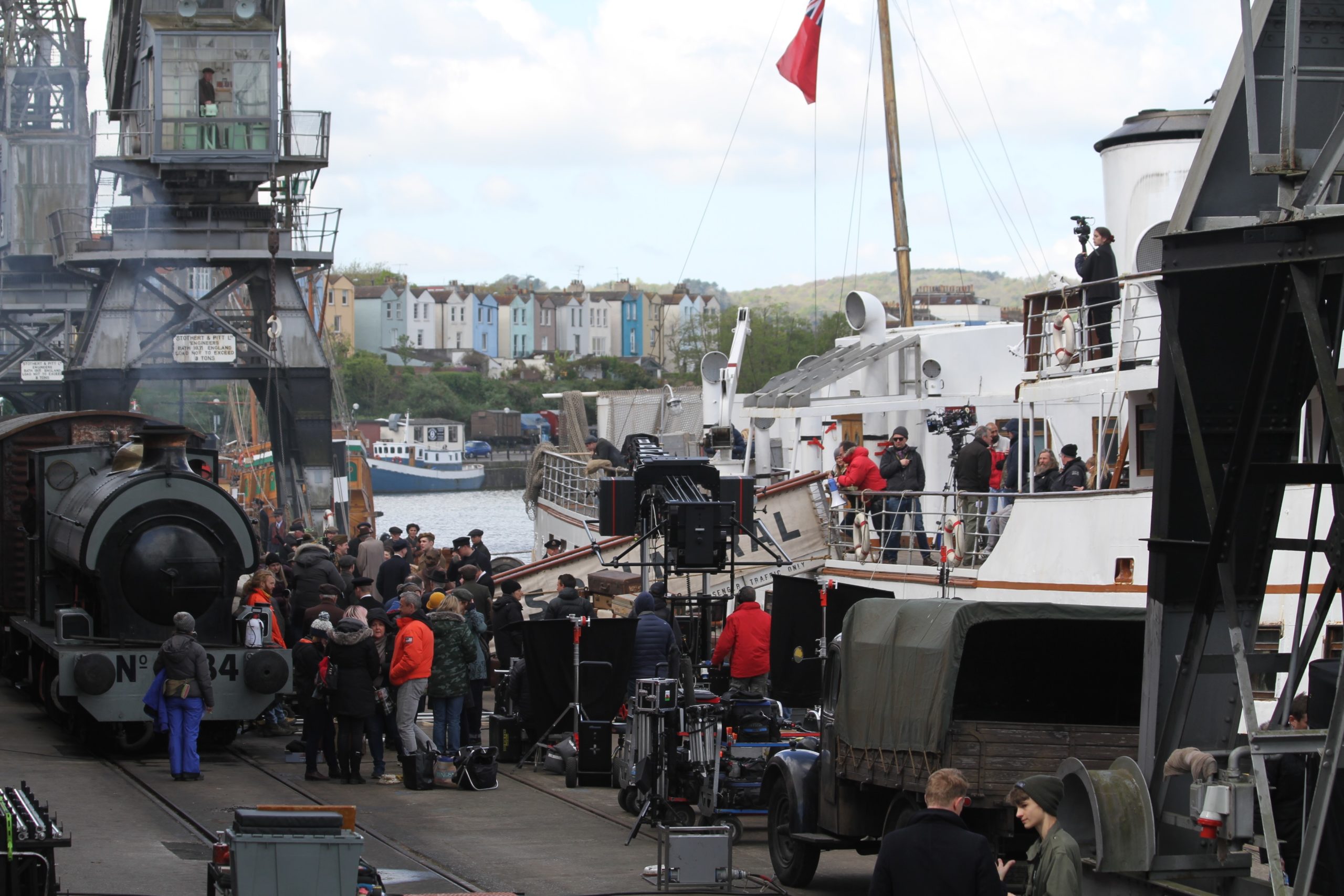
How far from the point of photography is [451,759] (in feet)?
48.1

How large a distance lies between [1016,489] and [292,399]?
20.8 meters

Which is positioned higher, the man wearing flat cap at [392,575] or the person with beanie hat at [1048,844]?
the person with beanie hat at [1048,844]

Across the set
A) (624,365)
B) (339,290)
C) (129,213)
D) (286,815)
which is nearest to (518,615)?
(286,815)

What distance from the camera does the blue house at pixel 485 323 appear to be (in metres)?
180

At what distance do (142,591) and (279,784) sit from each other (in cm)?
277

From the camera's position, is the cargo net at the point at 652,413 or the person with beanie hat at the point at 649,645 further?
the cargo net at the point at 652,413

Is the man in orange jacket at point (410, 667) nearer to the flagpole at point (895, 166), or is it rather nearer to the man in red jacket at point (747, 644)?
the man in red jacket at point (747, 644)

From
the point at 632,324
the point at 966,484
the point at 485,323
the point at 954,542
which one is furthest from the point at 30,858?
the point at 632,324

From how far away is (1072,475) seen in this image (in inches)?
723

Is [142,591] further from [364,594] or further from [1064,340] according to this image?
[1064,340]

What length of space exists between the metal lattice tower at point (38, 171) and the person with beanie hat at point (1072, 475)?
41.5m

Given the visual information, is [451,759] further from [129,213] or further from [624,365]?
[624,365]

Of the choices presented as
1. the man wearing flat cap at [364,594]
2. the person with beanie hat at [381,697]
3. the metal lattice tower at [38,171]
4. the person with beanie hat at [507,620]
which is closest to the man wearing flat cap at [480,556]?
the person with beanie hat at [507,620]

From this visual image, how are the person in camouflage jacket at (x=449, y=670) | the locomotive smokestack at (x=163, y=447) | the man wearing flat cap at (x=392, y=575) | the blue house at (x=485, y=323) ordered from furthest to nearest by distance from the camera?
the blue house at (x=485, y=323)
the man wearing flat cap at (x=392, y=575)
the locomotive smokestack at (x=163, y=447)
the person in camouflage jacket at (x=449, y=670)
